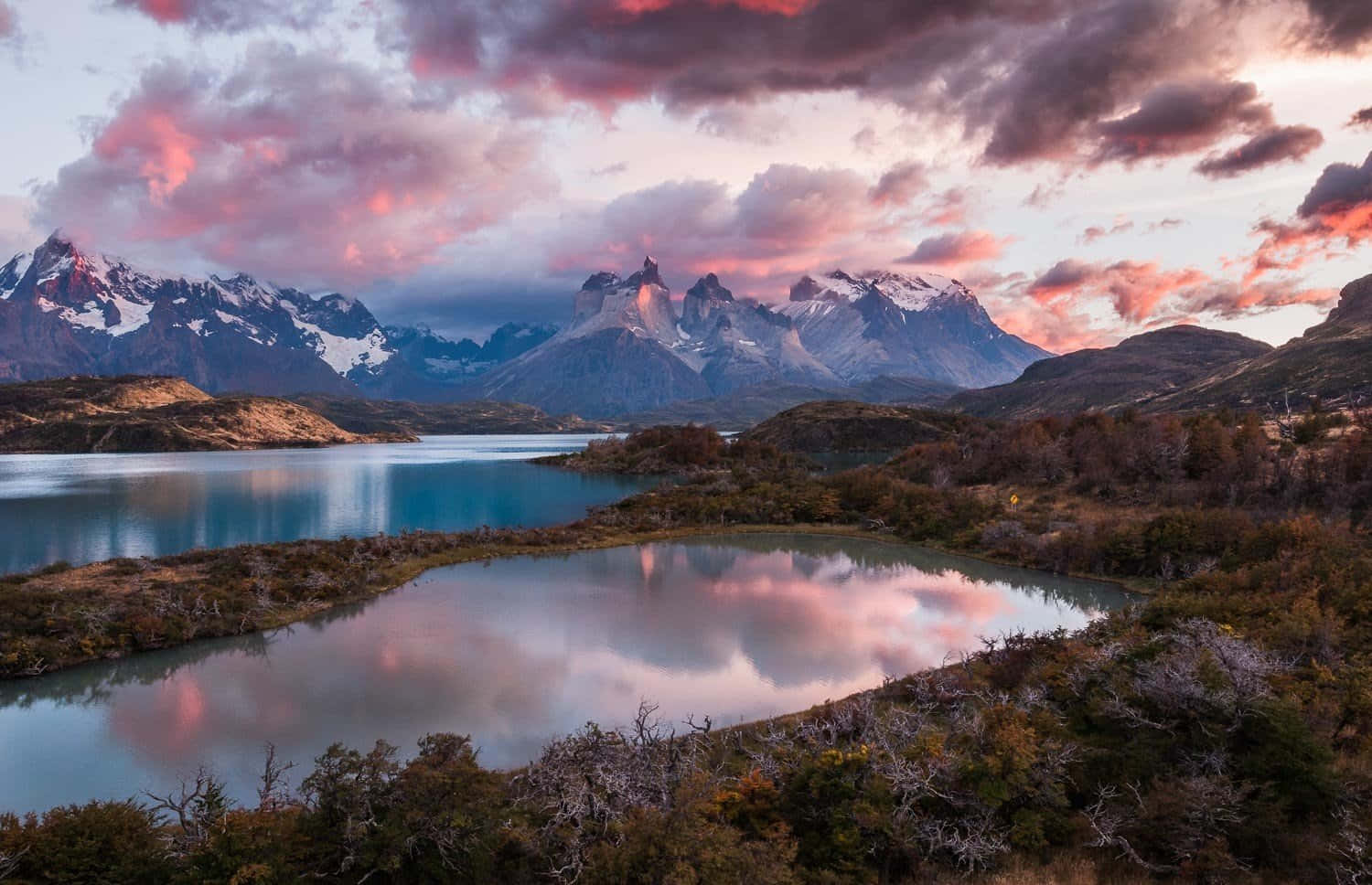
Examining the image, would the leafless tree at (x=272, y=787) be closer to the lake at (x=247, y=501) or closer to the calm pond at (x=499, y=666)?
the calm pond at (x=499, y=666)

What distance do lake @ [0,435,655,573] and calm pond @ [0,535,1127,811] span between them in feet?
103

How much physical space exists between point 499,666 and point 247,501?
7871 centimetres

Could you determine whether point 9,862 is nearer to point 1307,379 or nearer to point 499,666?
point 499,666

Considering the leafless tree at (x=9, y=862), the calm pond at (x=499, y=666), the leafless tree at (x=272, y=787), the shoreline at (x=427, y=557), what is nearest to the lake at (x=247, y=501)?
the shoreline at (x=427, y=557)

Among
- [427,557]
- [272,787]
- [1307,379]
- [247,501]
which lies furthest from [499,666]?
[1307,379]

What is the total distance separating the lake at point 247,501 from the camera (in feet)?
206

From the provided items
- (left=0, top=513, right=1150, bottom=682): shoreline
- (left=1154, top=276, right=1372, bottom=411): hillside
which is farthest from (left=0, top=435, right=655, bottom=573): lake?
(left=1154, top=276, right=1372, bottom=411): hillside

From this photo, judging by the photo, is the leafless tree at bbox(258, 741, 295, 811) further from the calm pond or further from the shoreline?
the shoreline

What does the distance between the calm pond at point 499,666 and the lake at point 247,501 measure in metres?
31.3

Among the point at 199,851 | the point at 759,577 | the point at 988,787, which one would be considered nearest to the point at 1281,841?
the point at 988,787

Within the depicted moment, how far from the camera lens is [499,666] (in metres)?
28.3

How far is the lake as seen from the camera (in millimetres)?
62688

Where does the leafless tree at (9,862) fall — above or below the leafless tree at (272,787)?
above

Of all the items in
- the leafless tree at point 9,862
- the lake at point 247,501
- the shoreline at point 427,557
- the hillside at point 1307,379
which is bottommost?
the lake at point 247,501
